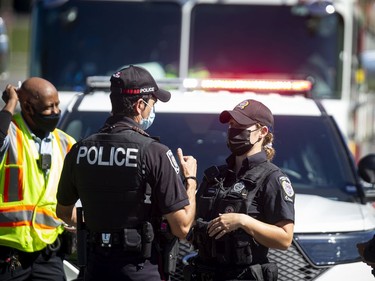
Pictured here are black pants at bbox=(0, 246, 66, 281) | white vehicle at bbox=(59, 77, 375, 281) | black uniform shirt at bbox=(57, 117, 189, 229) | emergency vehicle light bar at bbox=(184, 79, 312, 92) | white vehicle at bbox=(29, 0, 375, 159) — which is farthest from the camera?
white vehicle at bbox=(29, 0, 375, 159)

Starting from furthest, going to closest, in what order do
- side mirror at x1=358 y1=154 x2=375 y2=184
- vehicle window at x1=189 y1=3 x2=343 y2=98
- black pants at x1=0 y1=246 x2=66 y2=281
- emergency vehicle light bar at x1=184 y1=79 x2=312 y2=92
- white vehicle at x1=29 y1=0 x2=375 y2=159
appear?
vehicle window at x1=189 y1=3 x2=343 y2=98 < white vehicle at x1=29 y1=0 x2=375 y2=159 < emergency vehicle light bar at x1=184 y1=79 x2=312 y2=92 < side mirror at x1=358 y1=154 x2=375 y2=184 < black pants at x1=0 y1=246 x2=66 y2=281

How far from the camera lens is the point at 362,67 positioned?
10180mm

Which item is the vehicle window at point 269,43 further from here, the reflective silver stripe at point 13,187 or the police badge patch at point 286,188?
the police badge patch at point 286,188

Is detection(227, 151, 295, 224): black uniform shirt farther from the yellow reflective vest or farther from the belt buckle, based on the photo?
the yellow reflective vest

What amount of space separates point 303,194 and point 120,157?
1840 millimetres

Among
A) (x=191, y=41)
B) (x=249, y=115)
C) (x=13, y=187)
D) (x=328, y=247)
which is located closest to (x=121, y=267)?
(x=249, y=115)

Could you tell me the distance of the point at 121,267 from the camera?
442cm

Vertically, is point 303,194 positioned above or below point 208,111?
below

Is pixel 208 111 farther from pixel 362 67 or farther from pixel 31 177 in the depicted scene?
pixel 362 67

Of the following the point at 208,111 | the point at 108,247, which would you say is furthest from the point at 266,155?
the point at 208,111

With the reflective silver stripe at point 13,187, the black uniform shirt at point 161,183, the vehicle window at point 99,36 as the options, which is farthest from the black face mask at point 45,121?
the vehicle window at point 99,36

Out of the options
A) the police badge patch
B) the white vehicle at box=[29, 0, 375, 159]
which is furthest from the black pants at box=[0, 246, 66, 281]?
the white vehicle at box=[29, 0, 375, 159]

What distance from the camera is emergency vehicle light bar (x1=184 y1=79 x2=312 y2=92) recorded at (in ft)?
21.5

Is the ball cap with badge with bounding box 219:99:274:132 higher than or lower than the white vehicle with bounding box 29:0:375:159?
lower
